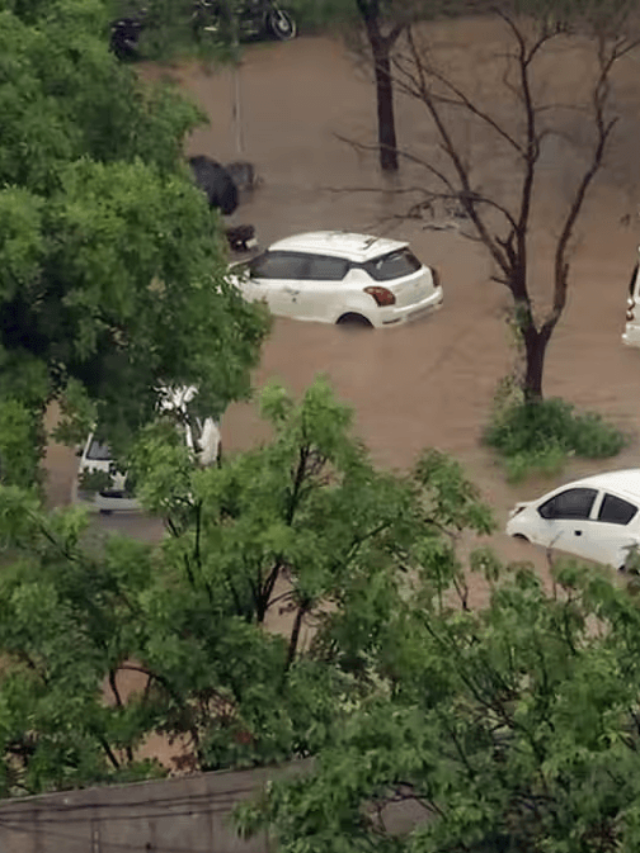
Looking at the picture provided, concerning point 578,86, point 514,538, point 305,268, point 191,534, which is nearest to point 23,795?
point 191,534

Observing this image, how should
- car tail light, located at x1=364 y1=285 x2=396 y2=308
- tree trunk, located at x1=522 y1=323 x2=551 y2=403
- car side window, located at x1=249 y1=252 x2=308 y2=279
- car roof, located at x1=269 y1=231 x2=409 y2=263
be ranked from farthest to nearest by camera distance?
car side window, located at x1=249 y1=252 x2=308 y2=279
car roof, located at x1=269 y1=231 x2=409 y2=263
car tail light, located at x1=364 y1=285 x2=396 y2=308
tree trunk, located at x1=522 y1=323 x2=551 y2=403

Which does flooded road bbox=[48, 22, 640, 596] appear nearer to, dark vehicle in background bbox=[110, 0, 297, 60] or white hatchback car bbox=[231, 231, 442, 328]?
white hatchback car bbox=[231, 231, 442, 328]

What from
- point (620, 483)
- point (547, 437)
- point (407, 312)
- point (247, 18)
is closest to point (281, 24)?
point (247, 18)

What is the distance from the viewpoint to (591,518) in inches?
709

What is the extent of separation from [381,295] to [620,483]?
636cm

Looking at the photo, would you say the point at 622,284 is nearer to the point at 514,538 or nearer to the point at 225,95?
the point at 514,538

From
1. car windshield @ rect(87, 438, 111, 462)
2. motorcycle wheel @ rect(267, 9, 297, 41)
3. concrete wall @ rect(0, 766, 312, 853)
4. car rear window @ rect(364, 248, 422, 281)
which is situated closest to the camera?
concrete wall @ rect(0, 766, 312, 853)

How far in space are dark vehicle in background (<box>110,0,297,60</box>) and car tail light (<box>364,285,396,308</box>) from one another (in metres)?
5.72

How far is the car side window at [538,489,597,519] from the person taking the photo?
18.1 meters

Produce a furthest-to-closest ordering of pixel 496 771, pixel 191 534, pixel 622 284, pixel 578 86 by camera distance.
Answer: pixel 578 86
pixel 622 284
pixel 191 534
pixel 496 771

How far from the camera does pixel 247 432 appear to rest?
71.4 ft

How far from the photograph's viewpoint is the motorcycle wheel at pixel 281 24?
34594 mm

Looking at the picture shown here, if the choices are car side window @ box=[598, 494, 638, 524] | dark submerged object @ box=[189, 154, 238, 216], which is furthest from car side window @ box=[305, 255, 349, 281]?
car side window @ box=[598, 494, 638, 524]

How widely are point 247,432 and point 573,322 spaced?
4.98 meters
